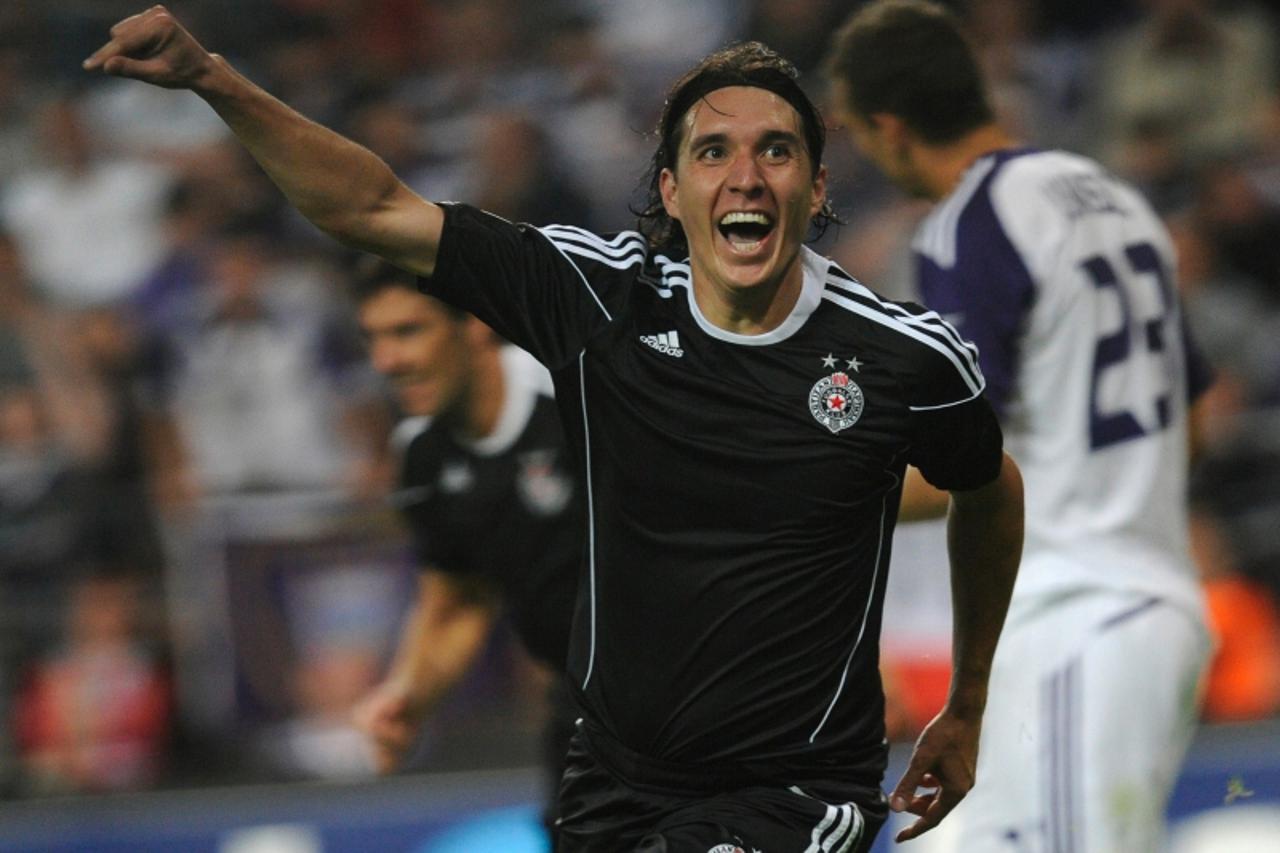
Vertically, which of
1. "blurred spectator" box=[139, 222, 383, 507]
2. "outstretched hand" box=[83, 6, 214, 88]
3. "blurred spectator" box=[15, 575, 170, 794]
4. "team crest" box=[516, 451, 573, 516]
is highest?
"blurred spectator" box=[139, 222, 383, 507]

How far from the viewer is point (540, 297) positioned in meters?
3.56

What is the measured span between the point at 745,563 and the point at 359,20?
6.82 metres

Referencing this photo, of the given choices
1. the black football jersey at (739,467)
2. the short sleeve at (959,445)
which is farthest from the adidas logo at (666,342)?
the short sleeve at (959,445)

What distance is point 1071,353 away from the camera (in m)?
4.43

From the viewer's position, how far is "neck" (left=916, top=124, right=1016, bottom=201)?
464 centimetres

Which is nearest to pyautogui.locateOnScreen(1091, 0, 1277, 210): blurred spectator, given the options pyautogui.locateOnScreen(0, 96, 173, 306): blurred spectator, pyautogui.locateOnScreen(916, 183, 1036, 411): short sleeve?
pyautogui.locateOnScreen(0, 96, 173, 306): blurred spectator

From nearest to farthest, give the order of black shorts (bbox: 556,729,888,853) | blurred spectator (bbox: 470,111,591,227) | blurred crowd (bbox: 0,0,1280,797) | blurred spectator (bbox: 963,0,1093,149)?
black shorts (bbox: 556,729,888,853) → blurred crowd (bbox: 0,0,1280,797) → blurred spectator (bbox: 470,111,591,227) → blurred spectator (bbox: 963,0,1093,149)

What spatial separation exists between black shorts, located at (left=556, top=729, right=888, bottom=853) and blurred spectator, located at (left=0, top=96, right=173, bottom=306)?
590 centimetres

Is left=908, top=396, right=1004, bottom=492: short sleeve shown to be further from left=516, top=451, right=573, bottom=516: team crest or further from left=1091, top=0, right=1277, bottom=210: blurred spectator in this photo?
left=1091, top=0, right=1277, bottom=210: blurred spectator

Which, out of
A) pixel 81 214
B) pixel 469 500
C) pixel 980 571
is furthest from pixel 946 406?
pixel 81 214

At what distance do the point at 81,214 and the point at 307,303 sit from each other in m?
1.25

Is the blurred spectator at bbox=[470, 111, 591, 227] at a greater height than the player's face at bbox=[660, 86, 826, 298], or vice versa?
the blurred spectator at bbox=[470, 111, 591, 227]

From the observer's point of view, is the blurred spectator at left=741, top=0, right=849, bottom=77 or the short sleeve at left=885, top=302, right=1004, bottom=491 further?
the blurred spectator at left=741, top=0, right=849, bottom=77

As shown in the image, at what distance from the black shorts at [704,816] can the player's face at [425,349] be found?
175 cm
